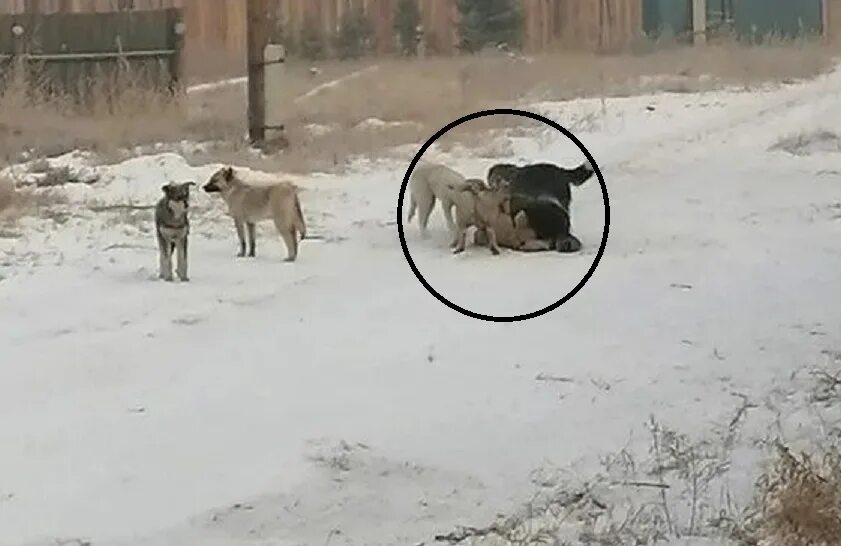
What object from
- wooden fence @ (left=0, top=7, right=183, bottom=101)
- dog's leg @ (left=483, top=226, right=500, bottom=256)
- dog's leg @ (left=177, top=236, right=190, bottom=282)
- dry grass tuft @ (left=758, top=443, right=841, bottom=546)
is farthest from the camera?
wooden fence @ (left=0, top=7, right=183, bottom=101)

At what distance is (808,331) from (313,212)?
11.5 feet

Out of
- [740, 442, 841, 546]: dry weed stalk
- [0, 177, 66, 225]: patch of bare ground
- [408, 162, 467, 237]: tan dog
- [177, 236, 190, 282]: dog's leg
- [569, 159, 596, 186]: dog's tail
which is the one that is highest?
[569, 159, 596, 186]: dog's tail

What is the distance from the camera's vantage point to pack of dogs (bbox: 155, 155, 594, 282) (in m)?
7.26

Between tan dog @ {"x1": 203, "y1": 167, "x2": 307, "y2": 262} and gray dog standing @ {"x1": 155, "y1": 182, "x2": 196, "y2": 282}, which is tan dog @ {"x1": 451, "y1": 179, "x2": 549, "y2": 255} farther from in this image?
gray dog standing @ {"x1": 155, "y1": 182, "x2": 196, "y2": 282}

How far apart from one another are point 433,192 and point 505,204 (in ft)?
1.53

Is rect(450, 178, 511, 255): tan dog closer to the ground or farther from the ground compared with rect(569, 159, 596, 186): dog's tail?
closer to the ground

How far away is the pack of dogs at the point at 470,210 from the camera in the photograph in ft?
23.8

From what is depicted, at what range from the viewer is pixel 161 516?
4586 mm

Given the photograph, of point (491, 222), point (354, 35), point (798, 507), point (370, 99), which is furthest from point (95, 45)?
point (798, 507)

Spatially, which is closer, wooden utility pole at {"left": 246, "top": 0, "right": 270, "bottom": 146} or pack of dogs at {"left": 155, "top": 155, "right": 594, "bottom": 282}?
pack of dogs at {"left": 155, "top": 155, "right": 594, "bottom": 282}

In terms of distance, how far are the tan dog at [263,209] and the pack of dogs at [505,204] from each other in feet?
2.09

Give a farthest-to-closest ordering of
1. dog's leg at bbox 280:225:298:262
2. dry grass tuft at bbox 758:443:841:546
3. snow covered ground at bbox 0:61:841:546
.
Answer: dog's leg at bbox 280:225:298:262 < snow covered ground at bbox 0:61:841:546 < dry grass tuft at bbox 758:443:841:546

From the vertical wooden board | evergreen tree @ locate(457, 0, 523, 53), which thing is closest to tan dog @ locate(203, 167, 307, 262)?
evergreen tree @ locate(457, 0, 523, 53)

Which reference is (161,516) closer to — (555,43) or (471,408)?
(471,408)
